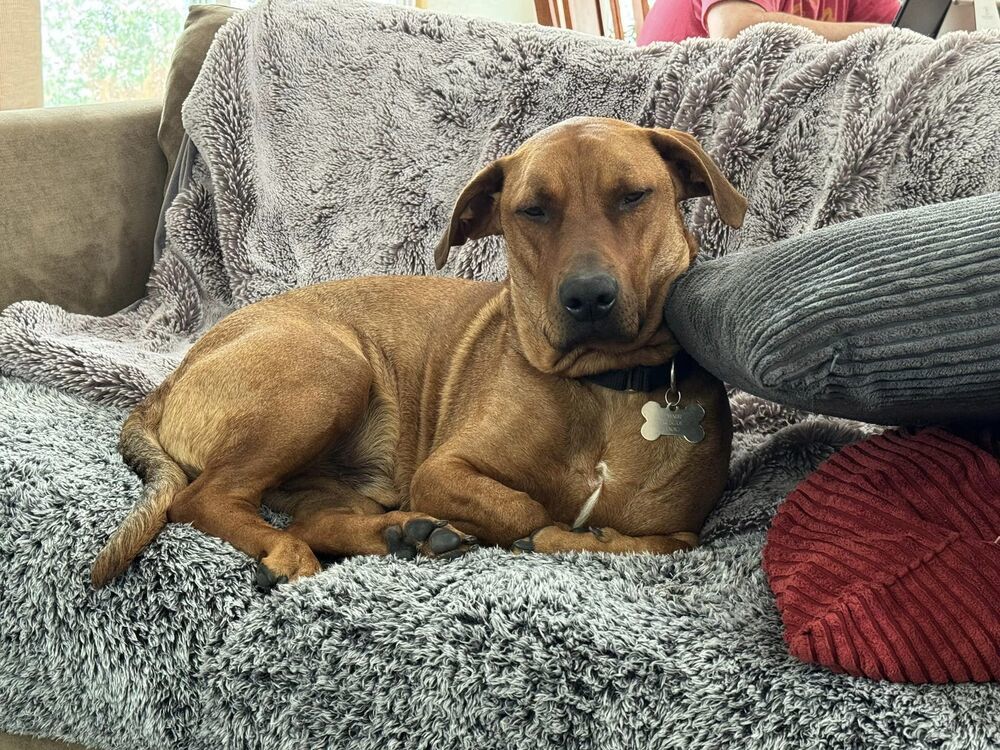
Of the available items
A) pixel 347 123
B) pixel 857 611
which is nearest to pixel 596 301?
pixel 857 611

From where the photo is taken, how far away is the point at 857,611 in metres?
1.18

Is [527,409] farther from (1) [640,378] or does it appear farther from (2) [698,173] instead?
(2) [698,173]

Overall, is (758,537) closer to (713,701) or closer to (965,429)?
(965,429)

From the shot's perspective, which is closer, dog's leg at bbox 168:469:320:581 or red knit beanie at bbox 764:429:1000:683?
red knit beanie at bbox 764:429:1000:683

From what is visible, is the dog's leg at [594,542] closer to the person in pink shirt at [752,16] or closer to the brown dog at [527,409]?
the brown dog at [527,409]

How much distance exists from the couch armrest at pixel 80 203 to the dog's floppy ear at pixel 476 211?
1.52 m

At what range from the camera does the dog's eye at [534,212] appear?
74.6 inches

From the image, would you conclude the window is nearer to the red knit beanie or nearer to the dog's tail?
the dog's tail

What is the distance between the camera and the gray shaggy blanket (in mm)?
1264

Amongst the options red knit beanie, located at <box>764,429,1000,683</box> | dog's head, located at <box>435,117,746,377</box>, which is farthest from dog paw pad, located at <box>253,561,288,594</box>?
red knit beanie, located at <box>764,429,1000,683</box>

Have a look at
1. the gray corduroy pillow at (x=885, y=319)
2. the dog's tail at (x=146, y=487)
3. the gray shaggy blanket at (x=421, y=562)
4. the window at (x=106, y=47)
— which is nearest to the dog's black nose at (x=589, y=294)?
the gray corduroy pillow at (x=885, y=319)

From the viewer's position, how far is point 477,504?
181cm

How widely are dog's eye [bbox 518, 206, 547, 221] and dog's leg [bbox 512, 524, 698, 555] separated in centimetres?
62

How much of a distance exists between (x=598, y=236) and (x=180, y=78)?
2060mm
